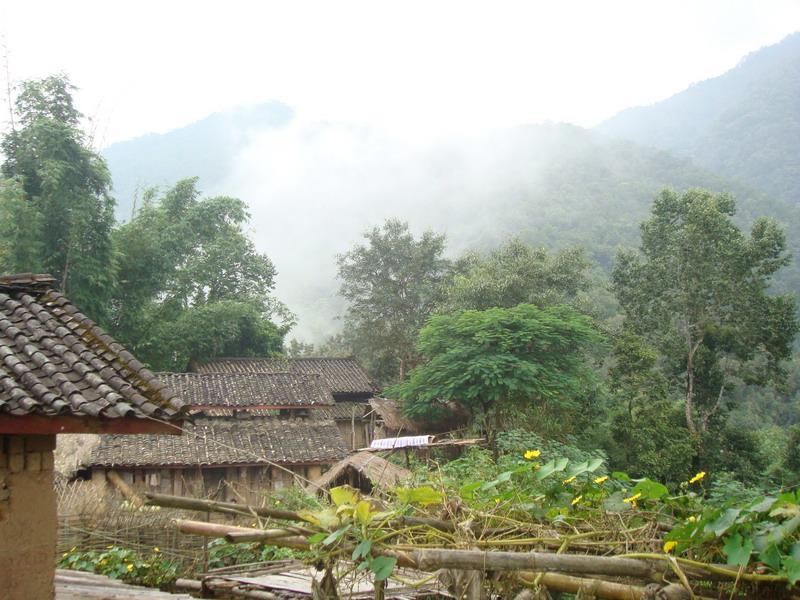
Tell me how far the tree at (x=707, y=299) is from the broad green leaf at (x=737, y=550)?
2149cm

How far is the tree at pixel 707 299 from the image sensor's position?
2269cm

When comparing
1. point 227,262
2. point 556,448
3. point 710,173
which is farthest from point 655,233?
point 710,173

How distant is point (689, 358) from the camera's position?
23.0 m

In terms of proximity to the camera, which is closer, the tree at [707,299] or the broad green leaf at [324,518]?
the broad green leaf at [324,518]

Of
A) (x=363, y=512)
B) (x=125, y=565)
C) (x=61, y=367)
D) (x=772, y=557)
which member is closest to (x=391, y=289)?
(x=125, y=565)

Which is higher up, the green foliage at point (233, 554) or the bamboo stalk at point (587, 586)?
the bamboo stalk at point (587, 586)

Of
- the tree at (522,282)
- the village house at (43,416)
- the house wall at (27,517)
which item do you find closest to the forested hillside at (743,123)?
the tree at (522,282)

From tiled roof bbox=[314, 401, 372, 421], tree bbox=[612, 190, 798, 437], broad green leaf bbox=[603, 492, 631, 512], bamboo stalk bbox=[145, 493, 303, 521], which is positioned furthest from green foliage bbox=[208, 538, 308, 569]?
tree bbox=[612, 190, 798, 437]

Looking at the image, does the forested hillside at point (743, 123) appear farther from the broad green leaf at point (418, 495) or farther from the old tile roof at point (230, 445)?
the broad green leaf at point (418, 495)

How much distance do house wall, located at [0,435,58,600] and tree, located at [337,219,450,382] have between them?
84.5 ft

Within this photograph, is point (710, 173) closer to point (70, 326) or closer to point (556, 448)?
point (556, 448)

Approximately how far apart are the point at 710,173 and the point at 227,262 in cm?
5204

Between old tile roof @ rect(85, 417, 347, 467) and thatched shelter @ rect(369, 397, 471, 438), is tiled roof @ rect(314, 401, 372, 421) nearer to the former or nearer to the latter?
thatched shelter @ rect(369, 397, 471, 438)

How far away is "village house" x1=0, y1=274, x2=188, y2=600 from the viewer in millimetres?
4598
